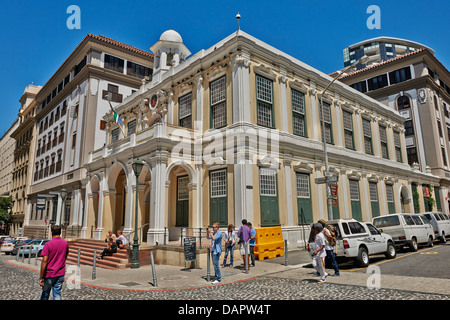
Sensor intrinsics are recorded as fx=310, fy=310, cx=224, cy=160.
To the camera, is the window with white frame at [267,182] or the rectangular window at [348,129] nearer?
the window with white frame at [267,182]

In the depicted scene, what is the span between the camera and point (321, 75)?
23.3 m

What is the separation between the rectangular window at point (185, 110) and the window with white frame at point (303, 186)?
7827 millimetres

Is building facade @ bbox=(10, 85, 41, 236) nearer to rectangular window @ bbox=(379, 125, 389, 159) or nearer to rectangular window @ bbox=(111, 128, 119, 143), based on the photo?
rectangular window @ bbox=(111, 128, 119, 143)

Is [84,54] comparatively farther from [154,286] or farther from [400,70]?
[400,70]

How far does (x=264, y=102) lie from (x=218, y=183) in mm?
5595

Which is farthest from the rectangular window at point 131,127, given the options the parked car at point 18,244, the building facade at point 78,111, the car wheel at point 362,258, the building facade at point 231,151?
the car wheel at point 362,258

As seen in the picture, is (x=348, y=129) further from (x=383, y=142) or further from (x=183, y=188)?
(x=183, y=188)

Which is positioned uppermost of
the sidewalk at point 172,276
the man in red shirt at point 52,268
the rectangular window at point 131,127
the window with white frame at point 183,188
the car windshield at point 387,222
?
the rectangular window at point 131,127

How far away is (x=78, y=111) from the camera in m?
35.6

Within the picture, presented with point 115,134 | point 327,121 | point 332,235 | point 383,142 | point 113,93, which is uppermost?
point 113,93

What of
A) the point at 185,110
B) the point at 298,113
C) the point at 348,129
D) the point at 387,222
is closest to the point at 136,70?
the point at 185,110

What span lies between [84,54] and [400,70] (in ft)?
129

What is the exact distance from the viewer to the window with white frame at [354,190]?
24.0 metres

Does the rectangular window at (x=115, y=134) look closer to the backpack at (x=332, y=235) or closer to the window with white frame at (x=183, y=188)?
the window with white frame at (x=183, y=188)
